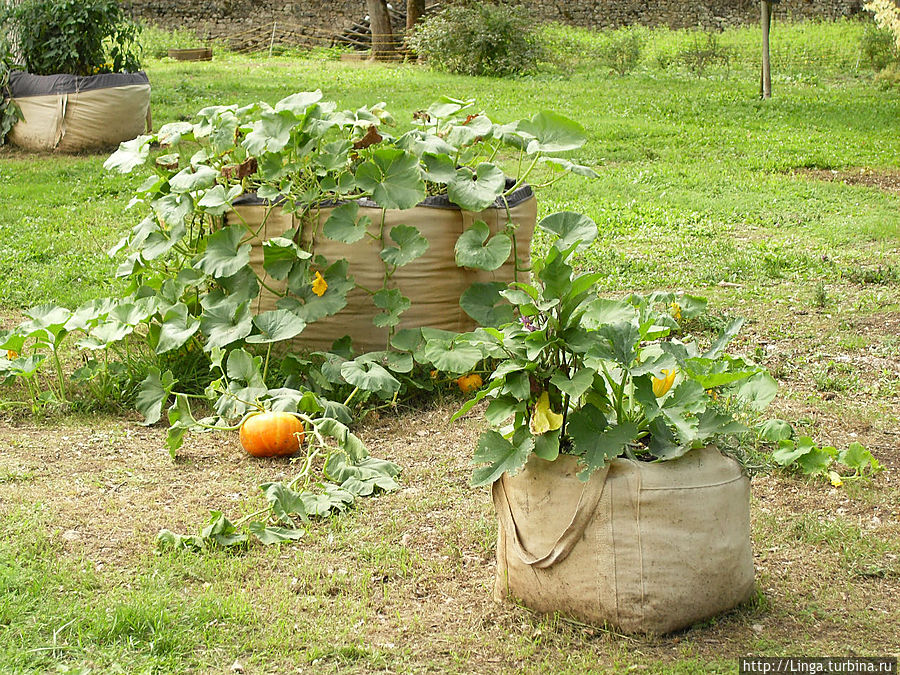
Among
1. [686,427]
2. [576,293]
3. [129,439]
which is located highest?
[576,293]

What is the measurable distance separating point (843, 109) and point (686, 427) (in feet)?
37.6

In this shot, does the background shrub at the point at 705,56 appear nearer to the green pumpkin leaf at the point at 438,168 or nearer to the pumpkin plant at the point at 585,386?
A: the green pumpkin leaf at the point at 438,168

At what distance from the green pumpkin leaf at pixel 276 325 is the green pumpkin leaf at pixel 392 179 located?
556mm

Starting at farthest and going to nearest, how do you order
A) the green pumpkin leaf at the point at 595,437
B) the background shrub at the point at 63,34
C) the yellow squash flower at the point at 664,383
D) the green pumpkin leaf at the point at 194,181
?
the background shrub at the point at 63,34 < the green pumpkin leaf at the point at 194,181 < the yellow squash flower at the point at 664,383 < the green pumpkin leaf at the point at 595,437

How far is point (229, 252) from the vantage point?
391 cm

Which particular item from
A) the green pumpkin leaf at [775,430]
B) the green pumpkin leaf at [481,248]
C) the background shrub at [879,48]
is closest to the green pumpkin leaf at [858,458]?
the green pumpkin leaf at [775,430]

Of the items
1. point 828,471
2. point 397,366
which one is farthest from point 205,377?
point 828,471

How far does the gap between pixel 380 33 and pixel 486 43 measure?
4.50m

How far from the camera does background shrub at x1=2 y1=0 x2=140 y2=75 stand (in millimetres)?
9398

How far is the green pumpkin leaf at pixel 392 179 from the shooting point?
3.72 m

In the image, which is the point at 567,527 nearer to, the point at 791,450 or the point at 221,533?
the point at 221,533

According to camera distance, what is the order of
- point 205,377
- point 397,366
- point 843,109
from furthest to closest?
point 843,109 → point 205,377 → point 397,366

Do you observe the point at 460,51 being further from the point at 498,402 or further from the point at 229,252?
the point at 498,402

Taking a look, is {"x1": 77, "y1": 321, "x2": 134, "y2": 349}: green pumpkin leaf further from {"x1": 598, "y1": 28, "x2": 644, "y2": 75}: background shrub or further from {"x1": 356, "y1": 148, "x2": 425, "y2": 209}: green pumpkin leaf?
{"x1": 598, "y1": 28, "x2": 644, "y2": 75}: background shrub
